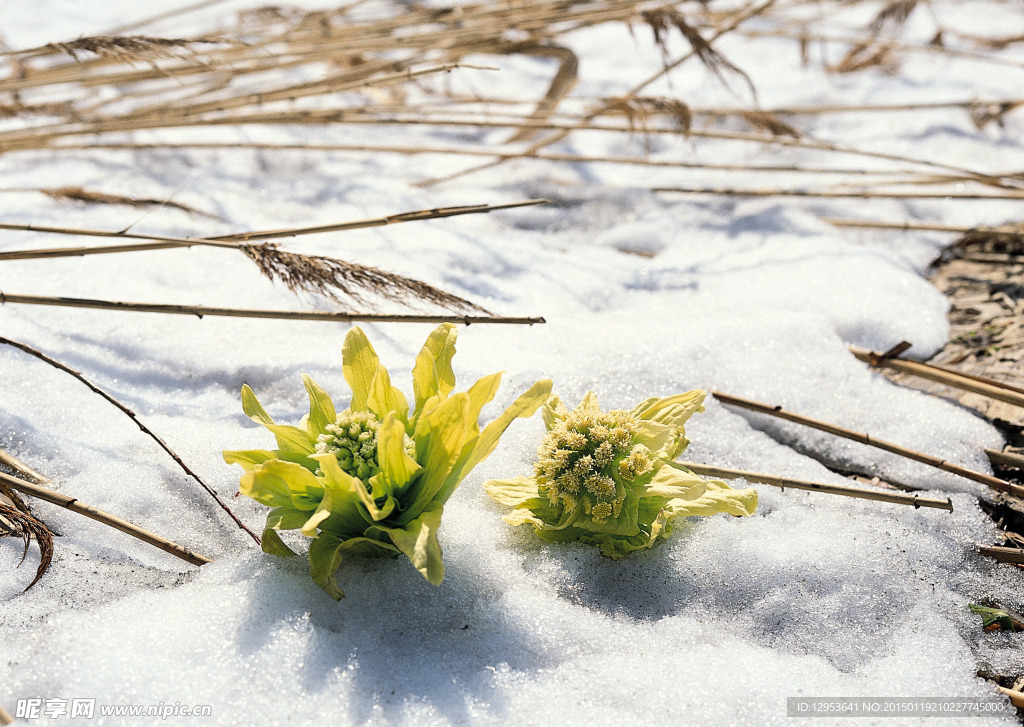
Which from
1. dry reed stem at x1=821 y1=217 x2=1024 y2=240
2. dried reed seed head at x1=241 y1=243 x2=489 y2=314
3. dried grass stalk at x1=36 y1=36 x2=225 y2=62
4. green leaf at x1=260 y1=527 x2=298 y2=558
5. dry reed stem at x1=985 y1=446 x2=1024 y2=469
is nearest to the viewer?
green leaf at x1=260 y1=527 x2=298 y2=558

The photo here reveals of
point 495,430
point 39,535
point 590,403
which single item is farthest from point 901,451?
point 39,535

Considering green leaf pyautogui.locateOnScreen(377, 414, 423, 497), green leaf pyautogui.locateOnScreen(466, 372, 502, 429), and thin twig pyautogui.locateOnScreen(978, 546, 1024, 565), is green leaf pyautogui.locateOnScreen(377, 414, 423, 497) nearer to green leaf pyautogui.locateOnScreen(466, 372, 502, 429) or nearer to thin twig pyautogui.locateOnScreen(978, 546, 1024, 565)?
green leaf pyautogui.locateOnScreen(466, 372, 502, 429)

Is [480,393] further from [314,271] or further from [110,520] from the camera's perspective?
[110,520]

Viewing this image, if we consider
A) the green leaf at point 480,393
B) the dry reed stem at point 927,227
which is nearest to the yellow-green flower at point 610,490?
the green leaf at point 480,393

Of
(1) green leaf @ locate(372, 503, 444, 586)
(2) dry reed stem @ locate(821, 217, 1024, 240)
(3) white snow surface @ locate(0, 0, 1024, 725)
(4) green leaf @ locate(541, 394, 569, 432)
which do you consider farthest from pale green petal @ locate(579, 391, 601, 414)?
(2) dry reed stem @ locate(821, 217, 1024, 240)

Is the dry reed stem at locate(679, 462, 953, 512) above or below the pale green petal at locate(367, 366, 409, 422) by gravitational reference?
below
